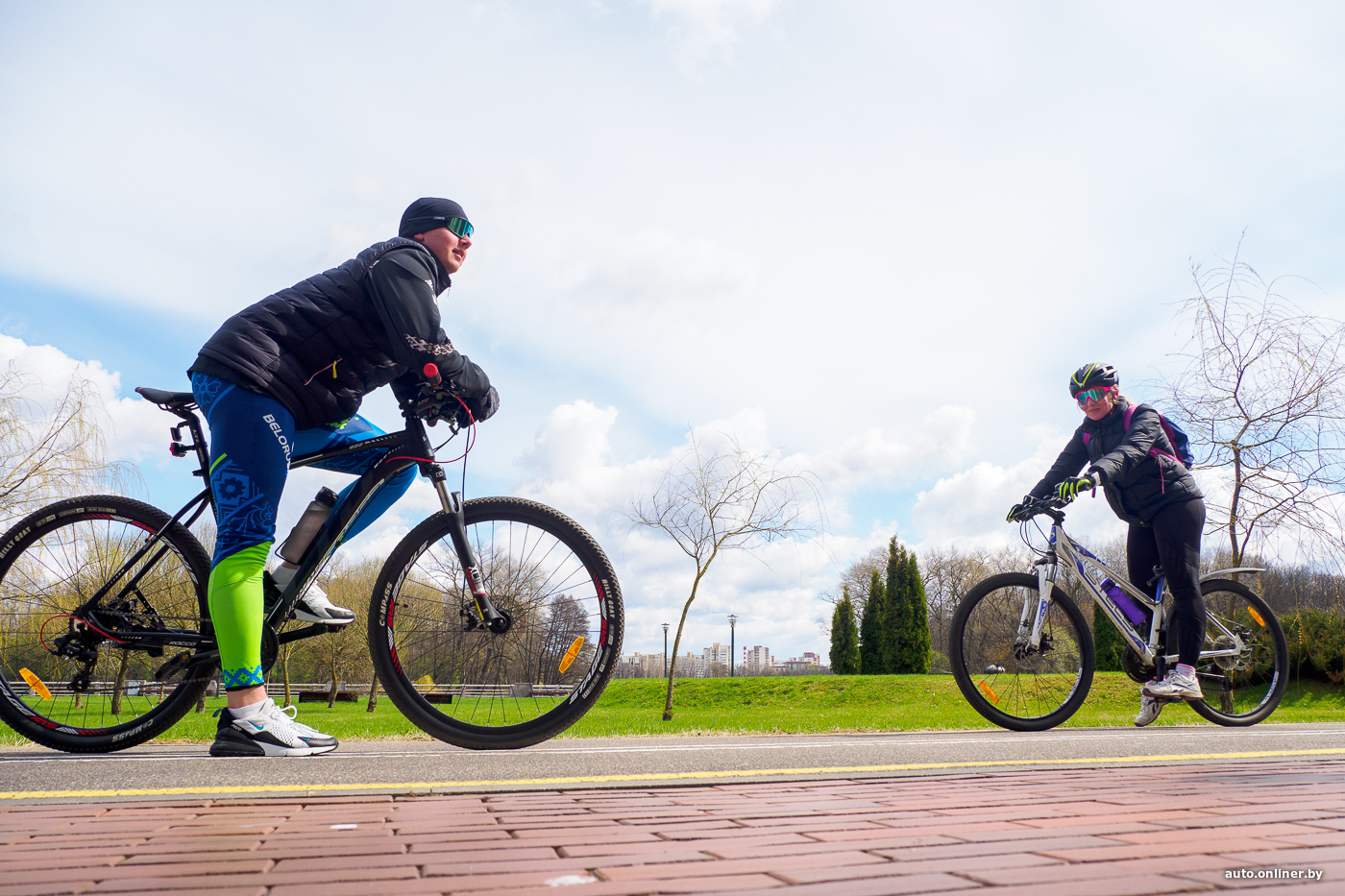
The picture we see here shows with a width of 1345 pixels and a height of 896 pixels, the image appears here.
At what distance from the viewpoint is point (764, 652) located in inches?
5650

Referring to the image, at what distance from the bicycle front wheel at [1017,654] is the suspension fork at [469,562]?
321 centimetres

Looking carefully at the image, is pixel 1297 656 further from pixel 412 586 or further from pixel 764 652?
pixel 764 652

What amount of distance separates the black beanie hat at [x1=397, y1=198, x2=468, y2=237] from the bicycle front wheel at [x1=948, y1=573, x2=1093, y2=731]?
3797 millimetres

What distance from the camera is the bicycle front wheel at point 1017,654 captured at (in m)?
5.08

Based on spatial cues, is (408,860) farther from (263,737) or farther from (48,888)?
(263,737)

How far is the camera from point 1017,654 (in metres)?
5.18

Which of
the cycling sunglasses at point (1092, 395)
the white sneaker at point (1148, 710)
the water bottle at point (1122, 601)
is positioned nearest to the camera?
the white sneaker at point (1148, 710)

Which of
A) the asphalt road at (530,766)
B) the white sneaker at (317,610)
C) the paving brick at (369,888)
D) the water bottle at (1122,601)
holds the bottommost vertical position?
the asphalt road at (530,766)

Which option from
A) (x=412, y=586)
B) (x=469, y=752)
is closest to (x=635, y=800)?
(x=469, y=752)

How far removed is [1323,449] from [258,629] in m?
12.9

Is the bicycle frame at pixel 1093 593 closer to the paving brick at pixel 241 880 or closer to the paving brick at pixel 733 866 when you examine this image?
the paving brick at pixel 733 866

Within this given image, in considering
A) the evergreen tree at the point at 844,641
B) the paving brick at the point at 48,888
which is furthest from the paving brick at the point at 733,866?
the evergreen tree at the point at 844,641

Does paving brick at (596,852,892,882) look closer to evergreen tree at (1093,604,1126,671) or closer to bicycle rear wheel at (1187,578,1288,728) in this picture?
bicycle rear wheel at (1187,578,1288,728)

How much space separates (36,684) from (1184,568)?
20.1 ft
